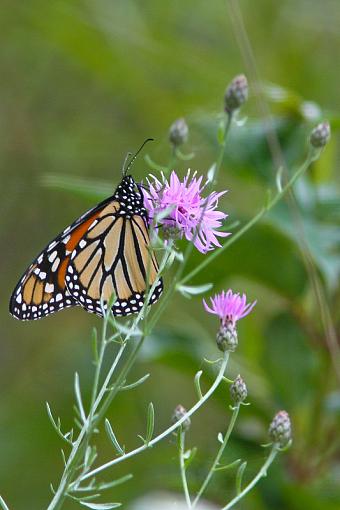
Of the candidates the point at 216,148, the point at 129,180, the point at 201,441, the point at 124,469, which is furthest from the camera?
the point at 201,441

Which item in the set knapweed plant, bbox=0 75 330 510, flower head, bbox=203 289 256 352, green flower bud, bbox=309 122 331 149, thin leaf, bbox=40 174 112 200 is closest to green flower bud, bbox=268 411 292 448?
knapweed plant, bbox=0 75 330 510

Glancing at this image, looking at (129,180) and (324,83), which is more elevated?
(324,83)

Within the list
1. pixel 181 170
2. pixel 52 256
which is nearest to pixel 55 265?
pixel 52 256

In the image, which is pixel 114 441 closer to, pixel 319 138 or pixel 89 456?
pixel 89 456

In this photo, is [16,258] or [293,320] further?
[16,258]

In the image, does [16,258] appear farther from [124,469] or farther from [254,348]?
[254,348]

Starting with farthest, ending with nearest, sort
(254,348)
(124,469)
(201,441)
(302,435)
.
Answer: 1. (201,441)
2. (124,469)
3. (254,348)
4. (302,435)

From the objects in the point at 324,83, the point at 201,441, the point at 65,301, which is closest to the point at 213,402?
the point at 65,301
